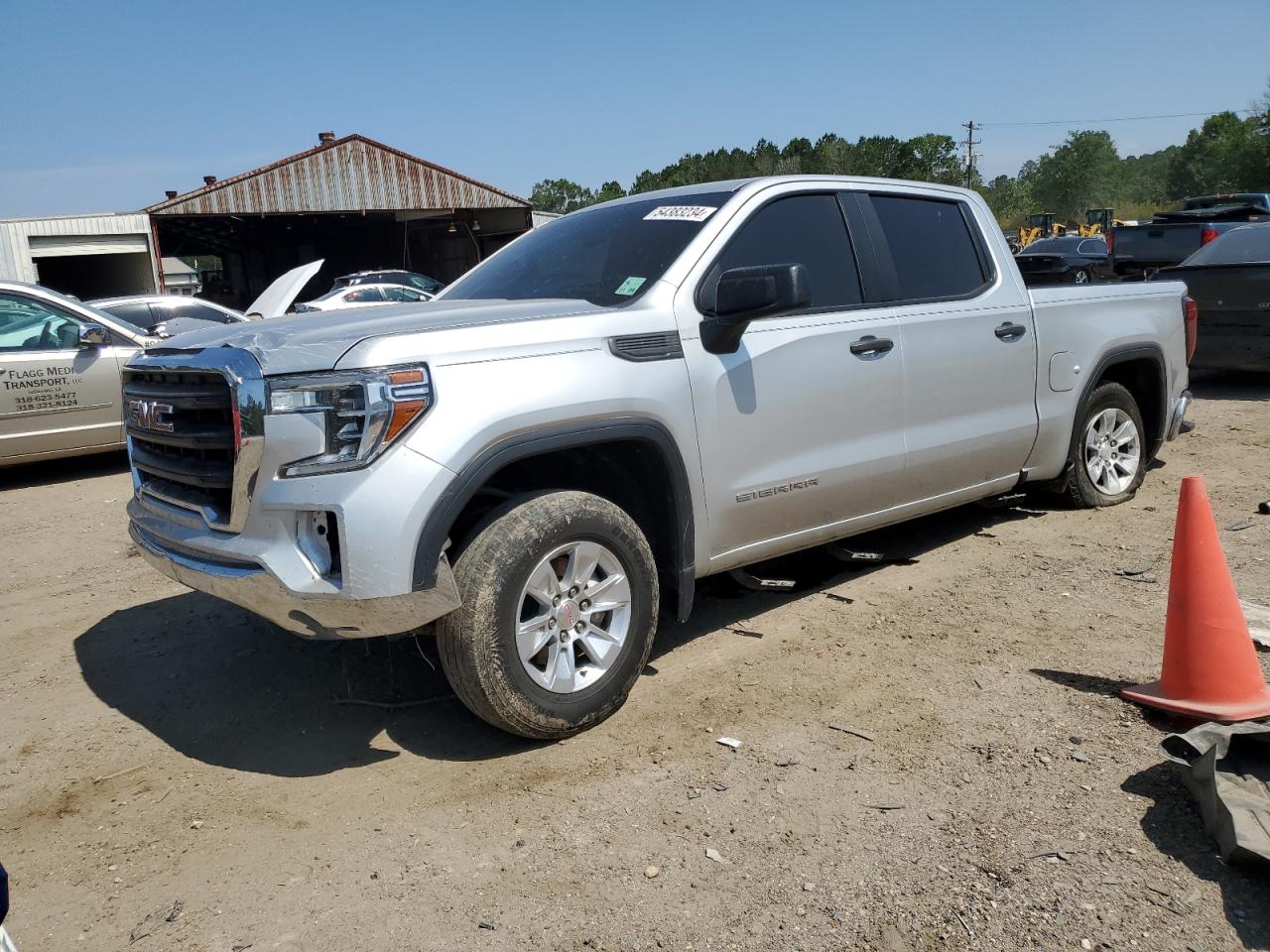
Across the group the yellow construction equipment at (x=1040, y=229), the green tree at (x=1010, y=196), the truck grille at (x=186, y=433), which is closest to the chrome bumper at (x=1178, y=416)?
the truck grille at (x=186, y=433)

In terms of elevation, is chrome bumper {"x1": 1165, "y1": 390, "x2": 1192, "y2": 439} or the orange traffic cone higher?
chrome bumper {"x1": 1165, "y1": 390, "x2": 1192, "y2": 439}

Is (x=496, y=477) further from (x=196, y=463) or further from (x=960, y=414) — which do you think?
(x=960, y=414)

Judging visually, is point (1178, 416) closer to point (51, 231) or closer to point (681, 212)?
point (681, 212)

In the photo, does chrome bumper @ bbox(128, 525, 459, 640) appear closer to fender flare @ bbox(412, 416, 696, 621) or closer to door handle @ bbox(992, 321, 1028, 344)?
fender flare @ bbox(412, 416, 696, 621)

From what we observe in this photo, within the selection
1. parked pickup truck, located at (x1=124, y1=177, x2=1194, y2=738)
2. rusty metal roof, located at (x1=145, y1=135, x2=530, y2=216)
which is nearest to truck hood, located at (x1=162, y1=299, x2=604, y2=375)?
parked pickup truck, located at (x1=124, y1=177, x2=1194, y2=738)

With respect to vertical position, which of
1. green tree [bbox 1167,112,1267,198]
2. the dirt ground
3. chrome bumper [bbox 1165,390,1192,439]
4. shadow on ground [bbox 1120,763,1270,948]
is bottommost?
shadow on ground [bbox 1120,763,1270,948]

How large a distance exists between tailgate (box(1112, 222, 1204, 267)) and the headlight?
13334 millimetres

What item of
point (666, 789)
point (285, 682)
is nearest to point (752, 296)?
point (666, 789)

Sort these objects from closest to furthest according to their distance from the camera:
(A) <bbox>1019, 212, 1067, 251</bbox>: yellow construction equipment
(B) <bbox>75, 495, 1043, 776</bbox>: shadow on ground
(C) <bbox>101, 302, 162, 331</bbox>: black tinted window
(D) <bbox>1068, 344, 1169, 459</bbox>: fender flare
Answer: (B) <bbox>75, 495, 1043, 776</bbox>: shadow on ground
(D) <bbox>1068, 344, 1169, 459</bbox>: fender flare
(C) <bbox>101, 302, 162, 331</bbox>: black tinted window
(A) <bbox>1019, 212, 1067, 251</bbox>: yellow construction equipment

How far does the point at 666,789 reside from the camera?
313 centimetres

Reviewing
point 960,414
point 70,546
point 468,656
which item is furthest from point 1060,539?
point 70,546

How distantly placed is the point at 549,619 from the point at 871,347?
198 cm

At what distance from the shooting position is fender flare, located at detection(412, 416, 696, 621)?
3.00 m

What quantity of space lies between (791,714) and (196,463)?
89.8 inches
